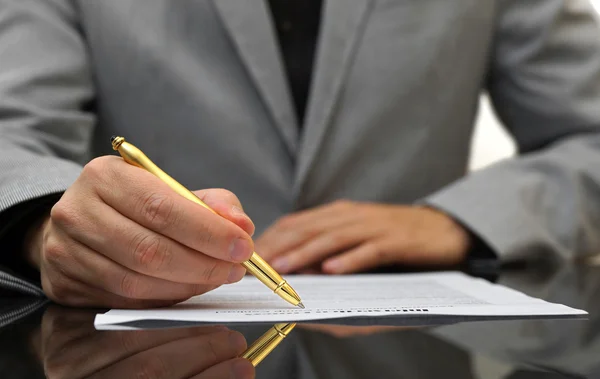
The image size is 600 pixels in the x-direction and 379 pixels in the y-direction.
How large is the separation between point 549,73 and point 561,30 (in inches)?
2.4

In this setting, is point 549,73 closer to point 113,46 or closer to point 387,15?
point 387,15

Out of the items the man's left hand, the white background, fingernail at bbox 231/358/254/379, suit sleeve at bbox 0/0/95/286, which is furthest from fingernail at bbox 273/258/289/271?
the white background

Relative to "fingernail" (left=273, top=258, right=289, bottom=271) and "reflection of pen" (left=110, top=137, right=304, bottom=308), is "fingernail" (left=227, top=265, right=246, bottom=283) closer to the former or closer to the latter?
"reflection of pen" (left=110, top=137, right=304, bottom=308)

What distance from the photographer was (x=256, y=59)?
774 millimetres

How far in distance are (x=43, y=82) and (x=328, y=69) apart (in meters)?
0.31

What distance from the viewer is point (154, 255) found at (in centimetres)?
32

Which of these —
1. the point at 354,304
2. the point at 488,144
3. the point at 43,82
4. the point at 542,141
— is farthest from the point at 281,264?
the point at 488,144

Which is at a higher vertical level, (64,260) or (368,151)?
(64,260)

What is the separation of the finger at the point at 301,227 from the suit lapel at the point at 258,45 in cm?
17

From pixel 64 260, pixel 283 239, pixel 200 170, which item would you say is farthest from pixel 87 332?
pixel 200 170

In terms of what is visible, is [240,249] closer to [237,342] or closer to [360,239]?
[237,342]

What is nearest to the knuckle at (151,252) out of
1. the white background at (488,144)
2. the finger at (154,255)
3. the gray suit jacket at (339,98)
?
the finger at (154,255)

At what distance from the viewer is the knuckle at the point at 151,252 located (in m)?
0.32

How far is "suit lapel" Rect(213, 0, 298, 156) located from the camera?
772 millimetres
